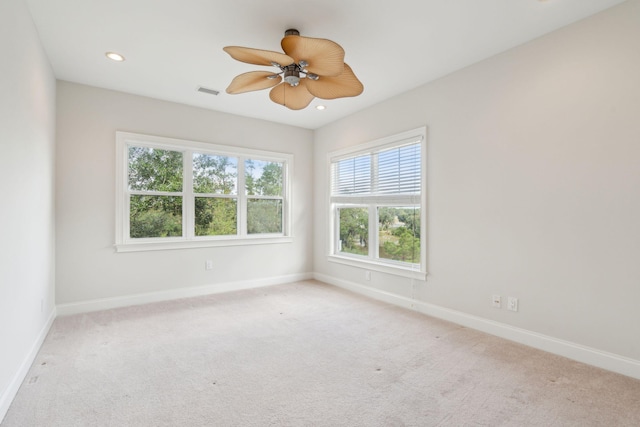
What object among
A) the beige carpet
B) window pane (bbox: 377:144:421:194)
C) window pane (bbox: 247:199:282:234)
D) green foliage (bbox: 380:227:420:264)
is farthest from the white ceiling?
the beige carpet

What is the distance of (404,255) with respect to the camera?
13.1ft

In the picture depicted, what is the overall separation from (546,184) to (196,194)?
4.01 meters

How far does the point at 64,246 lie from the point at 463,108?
4.55m

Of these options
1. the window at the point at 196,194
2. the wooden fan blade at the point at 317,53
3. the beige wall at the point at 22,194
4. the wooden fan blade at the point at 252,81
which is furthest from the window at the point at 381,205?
Result: the beige wall at the point at 22,194

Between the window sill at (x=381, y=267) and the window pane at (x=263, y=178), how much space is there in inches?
56.8

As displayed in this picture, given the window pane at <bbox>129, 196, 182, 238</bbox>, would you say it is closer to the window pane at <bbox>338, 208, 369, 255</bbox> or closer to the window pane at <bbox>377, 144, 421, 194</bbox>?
the window pane at <bbox>338, 208, 369, 255</bbox>

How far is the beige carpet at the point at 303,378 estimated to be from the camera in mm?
1832

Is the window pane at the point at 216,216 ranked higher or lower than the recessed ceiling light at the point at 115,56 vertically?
lower

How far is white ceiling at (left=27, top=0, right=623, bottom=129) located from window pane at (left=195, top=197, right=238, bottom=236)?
1.64 metres

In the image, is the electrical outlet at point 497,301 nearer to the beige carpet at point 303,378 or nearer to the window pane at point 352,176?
the beige carpet at point 303,378

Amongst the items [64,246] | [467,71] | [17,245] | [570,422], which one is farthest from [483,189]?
[64,246]

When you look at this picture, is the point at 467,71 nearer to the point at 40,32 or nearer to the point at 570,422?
the point at 570,422

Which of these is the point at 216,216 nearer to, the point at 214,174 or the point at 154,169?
the point at 214,174

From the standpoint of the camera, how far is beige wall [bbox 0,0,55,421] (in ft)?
6.21
